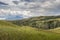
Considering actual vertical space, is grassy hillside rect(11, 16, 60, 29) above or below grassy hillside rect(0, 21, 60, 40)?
above

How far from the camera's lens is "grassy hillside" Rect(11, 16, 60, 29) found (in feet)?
18.5

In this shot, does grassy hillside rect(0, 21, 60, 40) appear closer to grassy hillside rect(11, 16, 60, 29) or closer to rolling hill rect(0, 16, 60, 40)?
rolling hill rect(0, 16, 60, 40)

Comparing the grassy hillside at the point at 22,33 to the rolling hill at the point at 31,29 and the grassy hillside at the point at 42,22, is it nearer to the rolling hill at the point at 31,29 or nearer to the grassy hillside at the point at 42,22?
the rolling hill at the point at 31,29

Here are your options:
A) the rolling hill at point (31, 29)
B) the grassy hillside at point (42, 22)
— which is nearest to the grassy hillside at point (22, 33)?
the rolling hill at point (31, 29)

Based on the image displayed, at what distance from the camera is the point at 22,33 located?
17.5 feet

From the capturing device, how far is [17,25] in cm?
564

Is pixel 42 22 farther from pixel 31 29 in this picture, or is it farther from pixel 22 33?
pixel 22 33

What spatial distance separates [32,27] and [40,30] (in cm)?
32

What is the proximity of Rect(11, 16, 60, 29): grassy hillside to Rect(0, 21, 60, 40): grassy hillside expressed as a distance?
18cm

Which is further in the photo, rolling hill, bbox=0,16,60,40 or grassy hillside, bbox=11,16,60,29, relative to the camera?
grassy hillside, bbox=11,16,60,29

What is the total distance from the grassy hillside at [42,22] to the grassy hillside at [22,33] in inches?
7.1

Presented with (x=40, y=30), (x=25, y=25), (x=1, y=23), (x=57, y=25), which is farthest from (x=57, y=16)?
(x=1, y=23)

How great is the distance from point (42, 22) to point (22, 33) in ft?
2.79

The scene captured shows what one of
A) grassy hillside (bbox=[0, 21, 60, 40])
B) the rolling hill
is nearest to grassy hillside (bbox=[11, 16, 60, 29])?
the rolling hill
